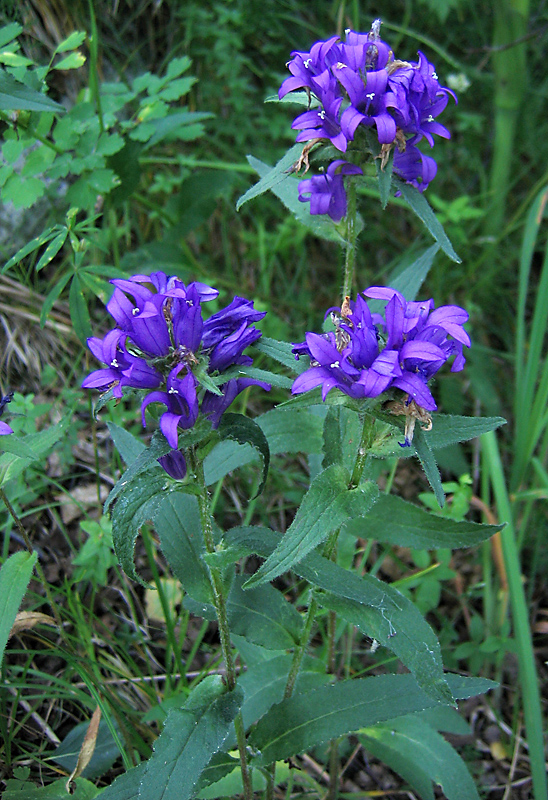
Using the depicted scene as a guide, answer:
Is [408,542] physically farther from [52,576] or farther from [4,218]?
[4,218]

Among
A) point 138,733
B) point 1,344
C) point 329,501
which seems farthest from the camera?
point 1,344

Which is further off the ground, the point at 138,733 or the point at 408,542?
the point at 408,542

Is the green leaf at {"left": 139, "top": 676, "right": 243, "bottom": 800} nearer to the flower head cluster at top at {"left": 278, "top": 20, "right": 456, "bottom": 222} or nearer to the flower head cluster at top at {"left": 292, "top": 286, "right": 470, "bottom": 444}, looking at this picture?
the flower head cluster at top at {"left": 292, "top": 286, "right": 470, "bottom": 444}

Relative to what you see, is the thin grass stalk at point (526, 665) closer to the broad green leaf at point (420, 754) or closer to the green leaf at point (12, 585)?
the broad green leaf at point (420, 754)

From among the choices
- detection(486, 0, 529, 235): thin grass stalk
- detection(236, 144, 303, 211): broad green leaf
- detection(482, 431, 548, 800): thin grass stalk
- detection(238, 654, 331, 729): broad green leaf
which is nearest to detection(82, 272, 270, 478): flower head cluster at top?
detection(236, 144, 303, 211): broad green leaf

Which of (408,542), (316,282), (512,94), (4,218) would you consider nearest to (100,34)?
(4,218)
